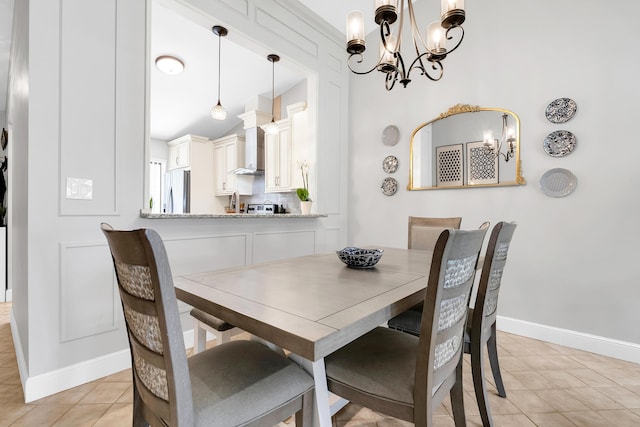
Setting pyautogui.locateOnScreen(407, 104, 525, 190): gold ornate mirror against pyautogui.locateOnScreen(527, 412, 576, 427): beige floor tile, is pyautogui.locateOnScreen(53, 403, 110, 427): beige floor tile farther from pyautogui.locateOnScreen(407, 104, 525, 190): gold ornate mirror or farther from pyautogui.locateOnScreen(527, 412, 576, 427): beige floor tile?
pyautogui.locateOnScreen(407, 104, 525, 190): gold ornate mirror

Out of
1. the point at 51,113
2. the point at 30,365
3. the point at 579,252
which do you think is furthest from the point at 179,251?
the point at 579,252

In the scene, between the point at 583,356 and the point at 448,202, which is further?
the point at 448,202

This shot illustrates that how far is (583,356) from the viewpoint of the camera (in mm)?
2205

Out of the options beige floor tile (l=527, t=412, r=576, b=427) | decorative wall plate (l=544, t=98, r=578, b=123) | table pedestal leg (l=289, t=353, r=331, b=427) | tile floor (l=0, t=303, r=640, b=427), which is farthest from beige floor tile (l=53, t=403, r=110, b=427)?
decorative wall plate (l=544, t=98, r=578, b=123)

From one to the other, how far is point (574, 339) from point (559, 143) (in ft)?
5.02

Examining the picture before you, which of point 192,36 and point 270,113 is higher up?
point 192,36

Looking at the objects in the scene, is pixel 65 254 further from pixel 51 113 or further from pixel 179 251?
pixel 51 113

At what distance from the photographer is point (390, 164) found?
3.40m

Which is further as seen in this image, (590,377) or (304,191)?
(304,191)

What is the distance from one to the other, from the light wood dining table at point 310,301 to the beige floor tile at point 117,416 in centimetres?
Result: 87

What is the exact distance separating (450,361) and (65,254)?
203cm

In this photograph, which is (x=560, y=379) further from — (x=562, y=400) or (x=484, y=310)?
(x=484, y=310)

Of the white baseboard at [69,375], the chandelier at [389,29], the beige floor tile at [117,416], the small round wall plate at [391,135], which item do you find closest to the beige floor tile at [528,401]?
the chandelier at [389,29]

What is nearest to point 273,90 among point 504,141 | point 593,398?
point 504,141
